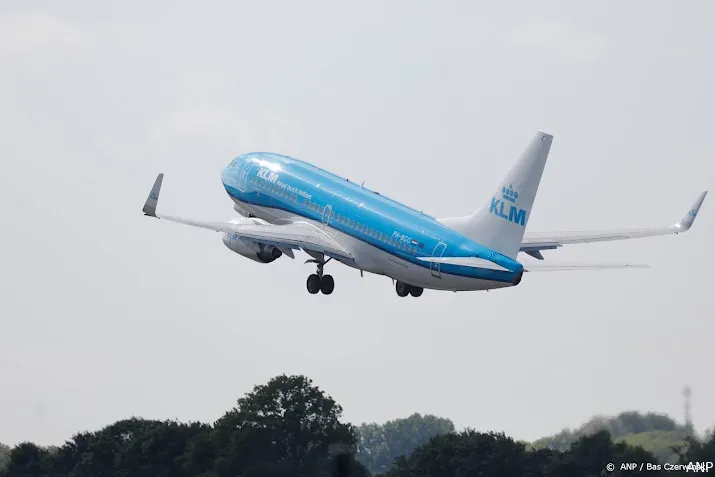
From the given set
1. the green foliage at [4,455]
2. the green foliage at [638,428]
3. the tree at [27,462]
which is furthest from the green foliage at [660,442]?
the green foliage at [4,455]

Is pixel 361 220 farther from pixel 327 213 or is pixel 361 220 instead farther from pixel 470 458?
Answer: pixel 470 458

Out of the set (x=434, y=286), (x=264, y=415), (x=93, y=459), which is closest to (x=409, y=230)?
(x=434, y=286)

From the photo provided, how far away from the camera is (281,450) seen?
11212cm

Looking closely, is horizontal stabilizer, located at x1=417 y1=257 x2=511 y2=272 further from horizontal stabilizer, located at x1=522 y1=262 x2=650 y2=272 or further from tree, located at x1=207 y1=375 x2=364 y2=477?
tree, located at x1=207 y1=375 x2=364 y2=477

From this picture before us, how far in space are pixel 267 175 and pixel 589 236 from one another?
871 inches

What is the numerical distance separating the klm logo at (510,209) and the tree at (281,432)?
727 inches

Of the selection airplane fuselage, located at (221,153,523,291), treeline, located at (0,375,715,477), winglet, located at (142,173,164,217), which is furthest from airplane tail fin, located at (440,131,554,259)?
winglet, located at (142,173,164,217)

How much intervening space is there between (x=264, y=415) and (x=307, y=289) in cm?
853

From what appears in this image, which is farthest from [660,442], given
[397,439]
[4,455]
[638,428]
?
[397,439]

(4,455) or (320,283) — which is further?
(4,455)

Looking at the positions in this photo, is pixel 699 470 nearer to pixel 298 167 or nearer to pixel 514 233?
pixel 514 233

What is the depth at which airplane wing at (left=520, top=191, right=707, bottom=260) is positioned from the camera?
112m

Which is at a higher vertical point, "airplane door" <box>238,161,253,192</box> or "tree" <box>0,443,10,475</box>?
"airplane door" <box>238,161,253,192</box>

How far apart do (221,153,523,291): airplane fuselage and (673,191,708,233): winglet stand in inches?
608
